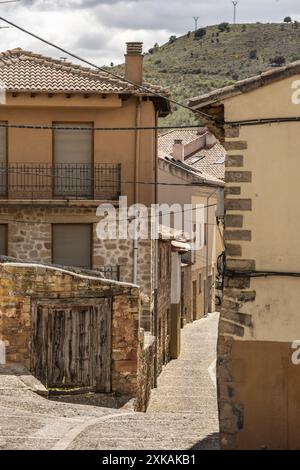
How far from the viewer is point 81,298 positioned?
2248 centimetres

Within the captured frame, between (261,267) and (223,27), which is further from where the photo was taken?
(223,27)

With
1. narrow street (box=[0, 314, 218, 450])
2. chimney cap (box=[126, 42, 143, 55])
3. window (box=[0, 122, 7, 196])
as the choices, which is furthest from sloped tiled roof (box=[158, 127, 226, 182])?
narrow street (box=[0, 314, 218, 450])

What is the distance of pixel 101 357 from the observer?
2247 cm

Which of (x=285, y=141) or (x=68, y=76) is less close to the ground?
(x=68, y=76)

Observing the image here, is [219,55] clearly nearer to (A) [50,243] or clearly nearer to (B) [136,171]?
(B) [136,171]

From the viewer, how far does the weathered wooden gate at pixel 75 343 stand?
22219 millimetres

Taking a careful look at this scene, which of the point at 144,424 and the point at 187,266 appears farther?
the point at 187,266

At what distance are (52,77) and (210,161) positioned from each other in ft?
99.4

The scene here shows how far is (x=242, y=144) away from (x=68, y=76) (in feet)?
52.7

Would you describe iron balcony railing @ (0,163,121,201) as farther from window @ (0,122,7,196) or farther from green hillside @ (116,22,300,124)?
green hillside @ (116,22,300,124)

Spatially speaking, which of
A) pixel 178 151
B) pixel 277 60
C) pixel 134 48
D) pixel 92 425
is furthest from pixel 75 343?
pixel 277 60

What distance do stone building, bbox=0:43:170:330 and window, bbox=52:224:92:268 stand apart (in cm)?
3
